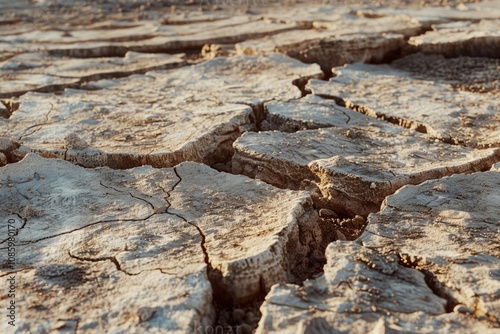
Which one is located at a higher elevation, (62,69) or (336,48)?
(336,48)

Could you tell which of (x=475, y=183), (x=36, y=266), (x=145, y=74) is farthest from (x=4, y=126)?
(x=475, y=183)

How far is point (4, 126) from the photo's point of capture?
3.59 m

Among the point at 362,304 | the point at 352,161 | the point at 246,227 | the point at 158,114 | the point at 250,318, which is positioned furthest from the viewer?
the point at 158,114

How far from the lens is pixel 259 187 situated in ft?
8.78

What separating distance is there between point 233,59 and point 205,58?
19.6 inches

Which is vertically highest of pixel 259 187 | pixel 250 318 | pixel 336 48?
pixel 336 48

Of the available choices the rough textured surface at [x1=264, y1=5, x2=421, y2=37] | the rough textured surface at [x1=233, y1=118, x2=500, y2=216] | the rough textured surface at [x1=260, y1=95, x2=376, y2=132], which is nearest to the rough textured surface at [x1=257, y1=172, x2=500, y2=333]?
the rough textured surface at [x1=233, y1=118, x2=500, y2=216]

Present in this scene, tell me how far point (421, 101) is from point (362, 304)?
2.27m

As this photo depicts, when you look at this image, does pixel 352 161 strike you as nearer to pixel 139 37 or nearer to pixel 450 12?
pixel 139 37

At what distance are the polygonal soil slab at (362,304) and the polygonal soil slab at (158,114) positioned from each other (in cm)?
133

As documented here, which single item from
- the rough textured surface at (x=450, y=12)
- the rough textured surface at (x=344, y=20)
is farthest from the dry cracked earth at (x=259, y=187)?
the rough textured surface at (x=450, y=12)

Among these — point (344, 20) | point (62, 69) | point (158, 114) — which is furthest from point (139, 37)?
point (158, 114)

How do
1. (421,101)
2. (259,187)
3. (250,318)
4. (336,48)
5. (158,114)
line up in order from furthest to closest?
(336,48)
(421,101)
(158,114)
(259,187)
(250,318)

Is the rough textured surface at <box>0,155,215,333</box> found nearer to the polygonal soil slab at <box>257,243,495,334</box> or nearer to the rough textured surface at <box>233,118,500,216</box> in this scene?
the polygonal soil slab at <box>257,243,495,334</box>
